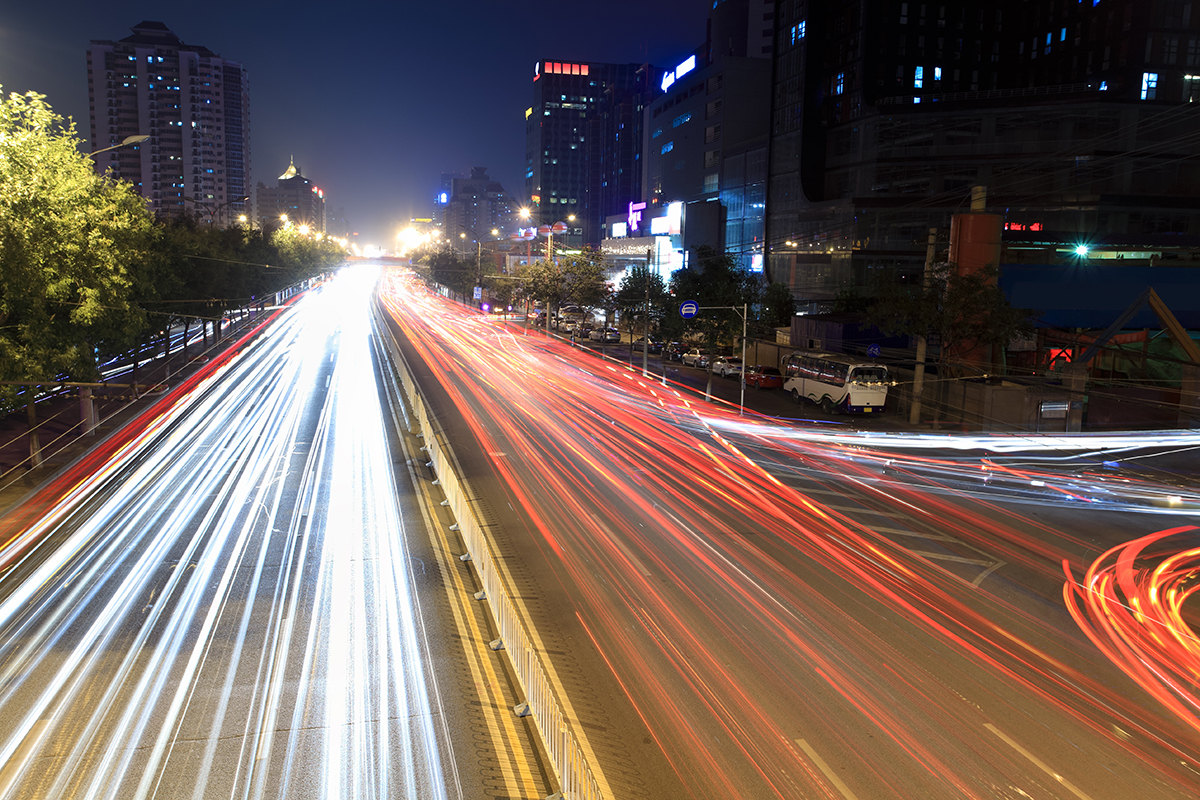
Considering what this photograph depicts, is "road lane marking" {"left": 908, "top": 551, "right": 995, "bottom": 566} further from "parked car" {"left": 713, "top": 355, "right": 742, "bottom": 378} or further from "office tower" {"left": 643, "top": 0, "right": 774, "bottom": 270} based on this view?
"office tower" {"left": 643, "top": 0, "right": 774, "bottom": 270}

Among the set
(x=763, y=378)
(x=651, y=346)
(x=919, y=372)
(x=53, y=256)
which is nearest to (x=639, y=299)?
(x=651, y=346)

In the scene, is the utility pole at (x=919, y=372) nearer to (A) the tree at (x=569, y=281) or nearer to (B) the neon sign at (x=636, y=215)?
(A) the tree at (x=569, y=281)

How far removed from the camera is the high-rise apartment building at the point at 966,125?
65.3 meters

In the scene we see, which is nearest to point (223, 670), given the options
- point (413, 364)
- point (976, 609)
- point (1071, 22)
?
point (976, 609)

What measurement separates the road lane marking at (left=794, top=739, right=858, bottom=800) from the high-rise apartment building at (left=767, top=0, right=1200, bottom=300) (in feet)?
200

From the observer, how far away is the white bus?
120ft

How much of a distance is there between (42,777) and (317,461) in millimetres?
16335

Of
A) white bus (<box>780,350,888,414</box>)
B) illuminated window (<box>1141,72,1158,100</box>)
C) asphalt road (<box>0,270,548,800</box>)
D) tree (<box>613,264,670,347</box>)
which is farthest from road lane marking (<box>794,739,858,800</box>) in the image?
illuminated window (<box>1141,72,1158,100</box>)

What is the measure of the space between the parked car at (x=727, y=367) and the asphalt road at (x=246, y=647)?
30.1 metres

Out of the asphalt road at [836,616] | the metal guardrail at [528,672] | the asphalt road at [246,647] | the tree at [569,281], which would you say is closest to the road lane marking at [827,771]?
the asphalt road at [836,616]

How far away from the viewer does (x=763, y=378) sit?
152 ft

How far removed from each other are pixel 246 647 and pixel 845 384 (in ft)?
101

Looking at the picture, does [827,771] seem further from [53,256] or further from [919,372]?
[919,372]

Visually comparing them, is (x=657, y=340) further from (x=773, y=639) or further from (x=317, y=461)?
(x=773, y=639)
